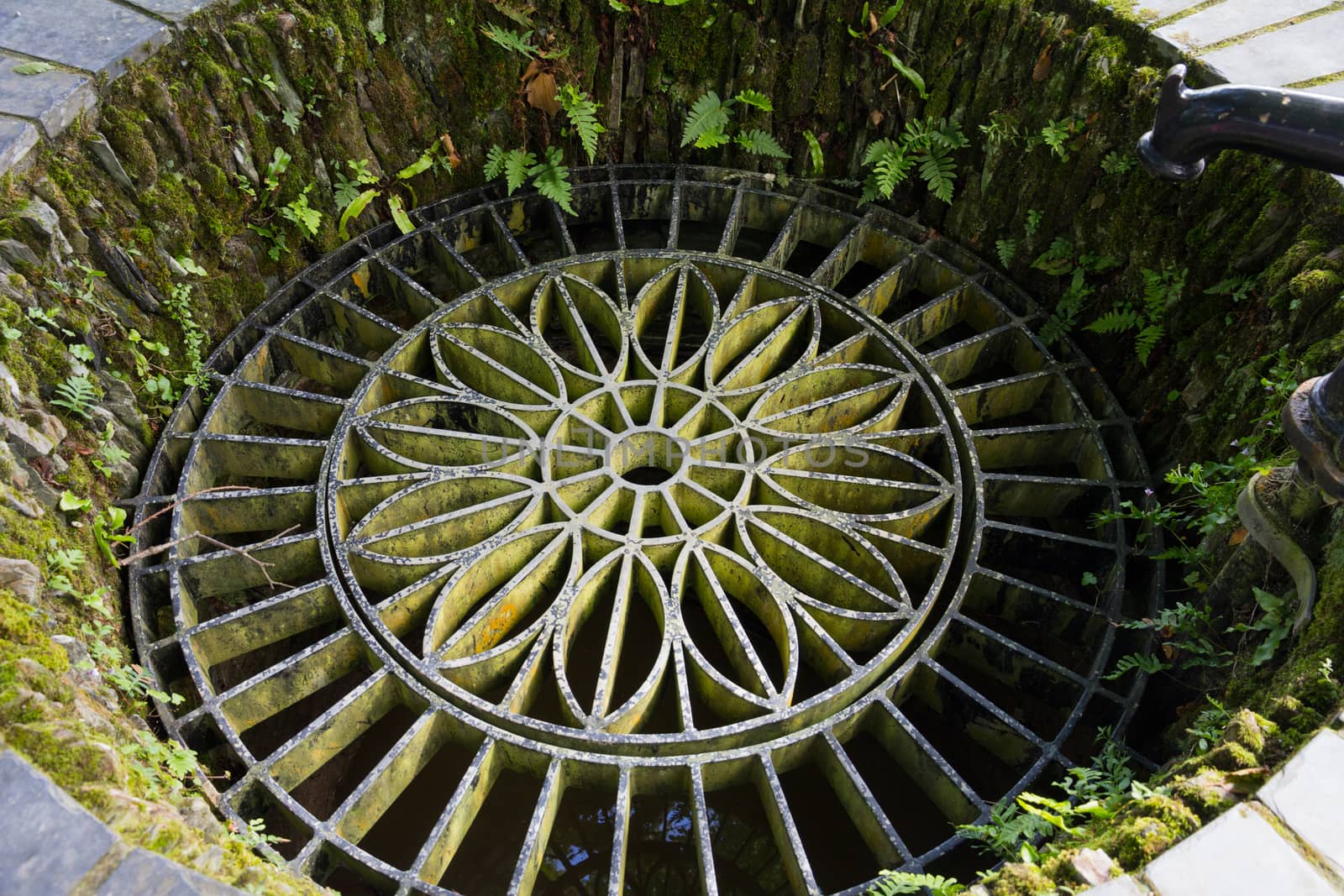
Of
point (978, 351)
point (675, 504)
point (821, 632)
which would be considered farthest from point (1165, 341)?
point (675, 504)

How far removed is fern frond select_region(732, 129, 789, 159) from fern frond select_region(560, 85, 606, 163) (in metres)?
1.54

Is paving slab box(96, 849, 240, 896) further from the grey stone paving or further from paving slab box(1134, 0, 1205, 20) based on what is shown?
paving slab box(1134, 0, 1205, 20)

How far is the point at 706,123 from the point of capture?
30.8 feet

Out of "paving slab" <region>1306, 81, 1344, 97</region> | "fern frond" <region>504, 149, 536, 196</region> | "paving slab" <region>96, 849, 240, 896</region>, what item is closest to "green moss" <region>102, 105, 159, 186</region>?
"fern frond" <region>504, 149, 536, 196</region>

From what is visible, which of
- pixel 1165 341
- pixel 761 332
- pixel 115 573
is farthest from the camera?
pixel 761 332

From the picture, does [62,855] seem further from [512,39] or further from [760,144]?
[760,144]

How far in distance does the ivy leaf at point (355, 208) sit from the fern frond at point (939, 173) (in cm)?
558

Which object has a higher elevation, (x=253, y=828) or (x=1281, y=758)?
(x=1281, y=758)

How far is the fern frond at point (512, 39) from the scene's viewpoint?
8.85m

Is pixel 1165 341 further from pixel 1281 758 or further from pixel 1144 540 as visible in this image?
pixel 1281 758

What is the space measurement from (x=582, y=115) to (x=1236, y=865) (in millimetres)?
8203

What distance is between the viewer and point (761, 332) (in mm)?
8812

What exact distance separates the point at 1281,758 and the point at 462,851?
22.0ft

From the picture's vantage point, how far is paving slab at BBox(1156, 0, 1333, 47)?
7.19 m
